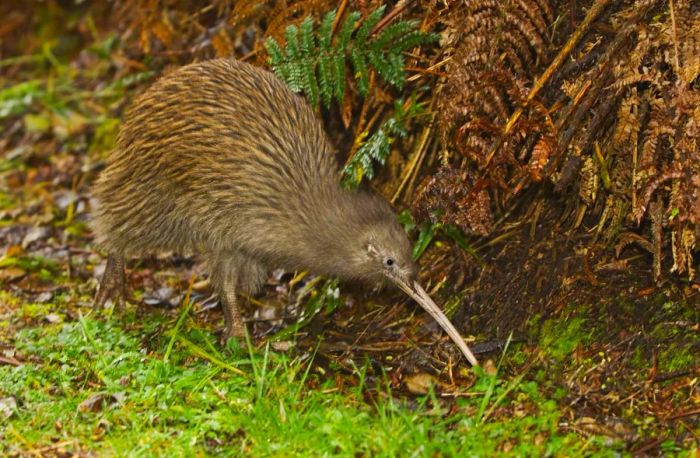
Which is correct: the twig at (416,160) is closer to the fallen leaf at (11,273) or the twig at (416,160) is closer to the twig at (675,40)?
the twig at (675,40)

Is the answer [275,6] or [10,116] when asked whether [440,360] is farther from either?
[10,116]

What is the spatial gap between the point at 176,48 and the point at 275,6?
1036 millimetres

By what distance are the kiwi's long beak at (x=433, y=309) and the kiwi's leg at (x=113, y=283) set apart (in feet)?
4.44

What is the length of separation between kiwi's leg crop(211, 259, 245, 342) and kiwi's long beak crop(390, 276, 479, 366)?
0.75 meters

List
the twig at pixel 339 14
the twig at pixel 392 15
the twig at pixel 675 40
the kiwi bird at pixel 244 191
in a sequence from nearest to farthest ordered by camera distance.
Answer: the twig at pixel 675 40 < the kiwi bird at pixel 244 191 < the twig at pixel 392 15 < the twig at pixel 339 14

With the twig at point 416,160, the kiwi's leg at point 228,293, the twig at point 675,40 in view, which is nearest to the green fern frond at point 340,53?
the twig at point 416,160

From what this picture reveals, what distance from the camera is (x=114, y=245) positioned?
452 centimetres

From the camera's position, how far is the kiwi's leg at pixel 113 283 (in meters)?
4.49

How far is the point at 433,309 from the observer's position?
3.91m

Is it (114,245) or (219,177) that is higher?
(219,177)

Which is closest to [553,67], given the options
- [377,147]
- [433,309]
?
[377,147]

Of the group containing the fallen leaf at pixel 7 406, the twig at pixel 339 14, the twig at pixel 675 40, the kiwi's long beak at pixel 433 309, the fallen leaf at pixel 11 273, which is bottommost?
the fallen leaf at pixel 11 273

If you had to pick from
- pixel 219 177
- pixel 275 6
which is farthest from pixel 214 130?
pixel 275 6

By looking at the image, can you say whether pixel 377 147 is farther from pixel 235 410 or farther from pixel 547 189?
pixel 235 410
